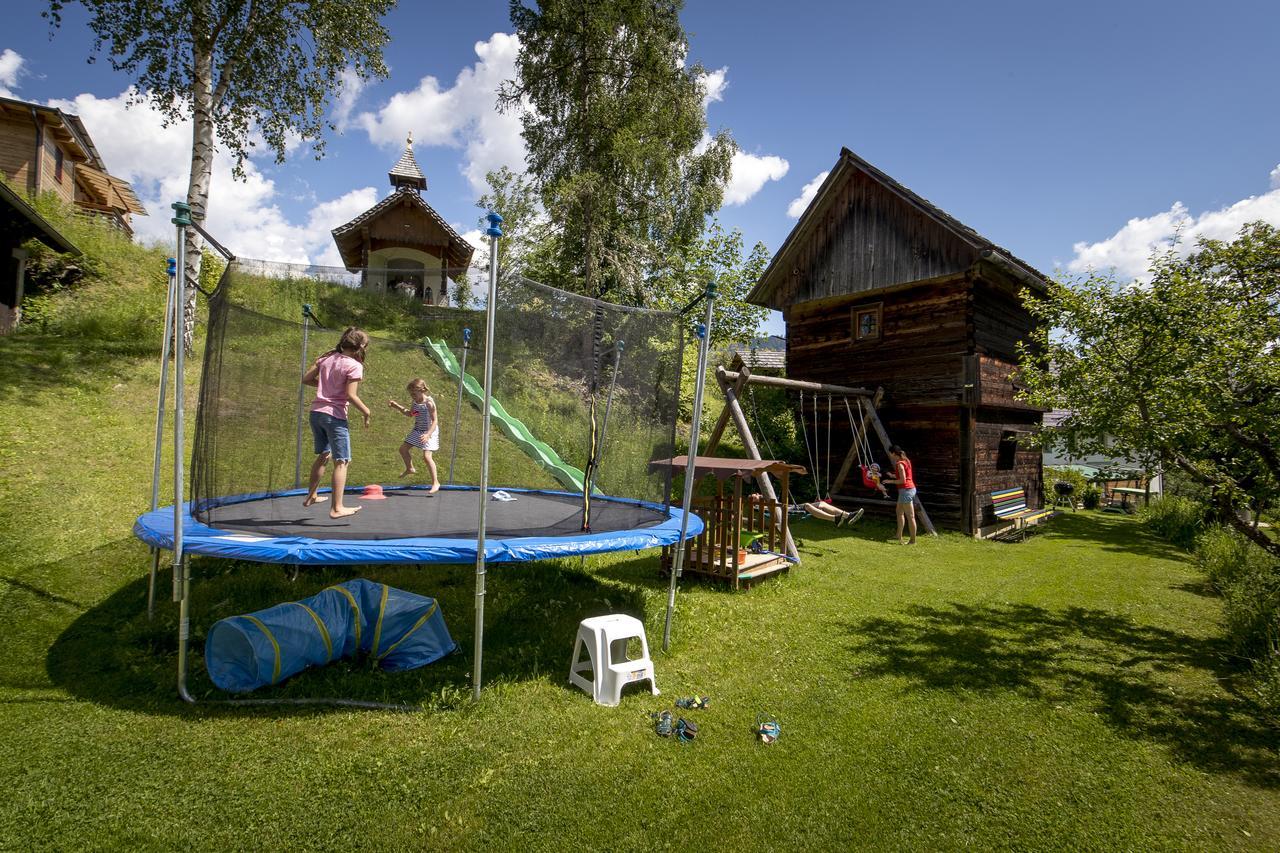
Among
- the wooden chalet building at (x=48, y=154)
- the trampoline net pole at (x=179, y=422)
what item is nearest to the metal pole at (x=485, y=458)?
the trampoline net pole at (x=179, y=422)

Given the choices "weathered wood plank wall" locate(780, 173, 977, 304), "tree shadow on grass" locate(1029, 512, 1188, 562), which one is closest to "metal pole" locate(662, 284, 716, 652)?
"weathered wood plank wall" locate(780, 173, 977, 304)

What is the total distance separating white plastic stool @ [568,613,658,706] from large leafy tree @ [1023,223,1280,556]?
469 cm

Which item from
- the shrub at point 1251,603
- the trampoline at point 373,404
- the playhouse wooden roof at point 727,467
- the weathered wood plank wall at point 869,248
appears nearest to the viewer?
the trampoline at point 373,404

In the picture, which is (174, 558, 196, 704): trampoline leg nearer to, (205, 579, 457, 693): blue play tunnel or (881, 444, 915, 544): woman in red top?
(205, 579, 457, 693): blue play tunnel

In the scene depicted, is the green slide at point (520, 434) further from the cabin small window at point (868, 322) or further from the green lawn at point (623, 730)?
the cabin small window at point (868, 322)

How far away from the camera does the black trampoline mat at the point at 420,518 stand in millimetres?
4418

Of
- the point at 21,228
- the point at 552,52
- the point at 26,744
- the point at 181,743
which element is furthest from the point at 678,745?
the point at 552,52

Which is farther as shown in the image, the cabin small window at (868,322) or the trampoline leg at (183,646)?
the cabin small window at (868,322)

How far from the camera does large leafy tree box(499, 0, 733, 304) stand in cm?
1739

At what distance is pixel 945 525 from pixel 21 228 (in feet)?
59.0

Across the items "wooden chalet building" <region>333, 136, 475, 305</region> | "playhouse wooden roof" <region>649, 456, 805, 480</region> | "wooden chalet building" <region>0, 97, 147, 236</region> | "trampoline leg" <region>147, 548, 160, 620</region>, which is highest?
"wooden chalet building" <region>0, 97, 147, 236</region>

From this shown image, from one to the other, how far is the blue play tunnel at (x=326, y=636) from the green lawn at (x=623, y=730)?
0.49 feet

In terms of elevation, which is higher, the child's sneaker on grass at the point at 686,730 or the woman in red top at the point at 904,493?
the woman in red top at the point at 904,493

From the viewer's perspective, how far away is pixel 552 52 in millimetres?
17656
